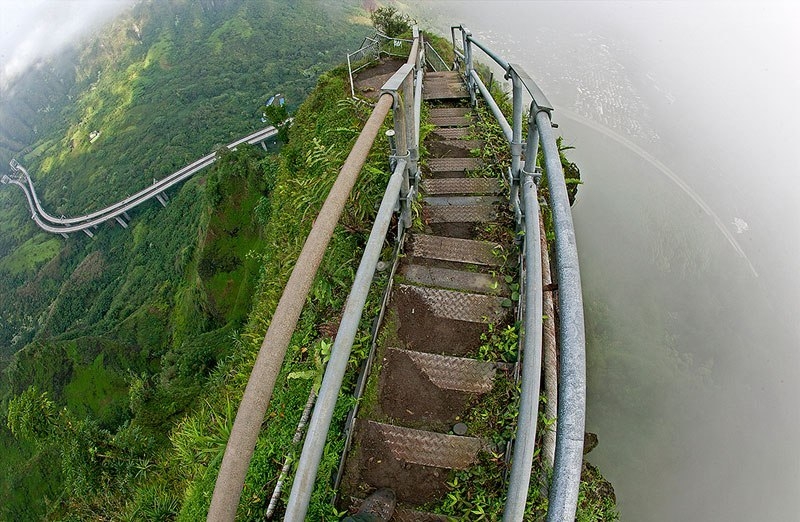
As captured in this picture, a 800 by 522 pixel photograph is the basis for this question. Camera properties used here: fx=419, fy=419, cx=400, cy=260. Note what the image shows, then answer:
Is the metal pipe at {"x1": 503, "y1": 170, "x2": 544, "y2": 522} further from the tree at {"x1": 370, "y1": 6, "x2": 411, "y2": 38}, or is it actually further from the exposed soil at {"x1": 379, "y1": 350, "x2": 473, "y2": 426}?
the tree at {"x1": 370, "y1": 6, "x2": 411, "y2": 38}

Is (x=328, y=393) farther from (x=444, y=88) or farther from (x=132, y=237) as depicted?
(x=132, y=237)

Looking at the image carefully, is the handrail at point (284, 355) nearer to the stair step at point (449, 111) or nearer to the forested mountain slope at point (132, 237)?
the forested mountain slope at point (132, 237)

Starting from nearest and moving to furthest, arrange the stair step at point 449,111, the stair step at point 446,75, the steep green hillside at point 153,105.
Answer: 1. the stair step at point 449,111
2. the stair step at point 446,75
3. the steep green hillside at point 153,105

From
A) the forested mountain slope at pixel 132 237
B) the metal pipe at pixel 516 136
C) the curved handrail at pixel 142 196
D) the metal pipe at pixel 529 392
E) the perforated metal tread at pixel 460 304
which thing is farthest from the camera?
the curved handrail at pixel 142 196

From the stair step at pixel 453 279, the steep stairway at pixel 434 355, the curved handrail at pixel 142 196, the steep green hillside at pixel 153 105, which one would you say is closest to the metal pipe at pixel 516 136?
the steep stairway at pixel 434 355

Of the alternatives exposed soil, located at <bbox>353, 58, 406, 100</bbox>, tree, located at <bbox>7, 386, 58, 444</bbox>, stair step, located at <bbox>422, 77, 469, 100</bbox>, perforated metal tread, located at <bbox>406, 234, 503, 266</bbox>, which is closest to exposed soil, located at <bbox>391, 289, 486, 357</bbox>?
perforated metal tread, located at <bbox>406, 234, 503, 266</bbox>
